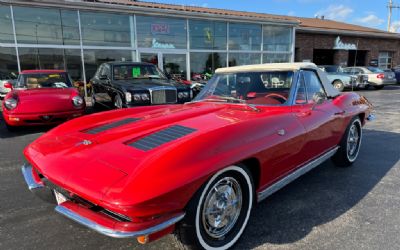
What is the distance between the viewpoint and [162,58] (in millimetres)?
14719

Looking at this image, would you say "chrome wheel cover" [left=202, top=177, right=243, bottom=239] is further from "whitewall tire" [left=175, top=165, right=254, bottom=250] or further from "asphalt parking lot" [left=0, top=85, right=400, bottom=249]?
"asphalt parking lot" [left=0, top=85, right=400, bottom=249]

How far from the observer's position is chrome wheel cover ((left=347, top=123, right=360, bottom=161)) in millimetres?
4254

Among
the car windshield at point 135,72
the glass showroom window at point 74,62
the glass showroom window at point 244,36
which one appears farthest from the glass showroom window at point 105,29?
the glass showroom window at point 244,36

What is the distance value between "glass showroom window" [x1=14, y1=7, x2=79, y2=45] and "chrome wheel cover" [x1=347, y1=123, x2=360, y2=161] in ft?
38.0

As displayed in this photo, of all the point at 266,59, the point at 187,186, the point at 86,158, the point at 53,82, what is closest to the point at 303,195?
the point at 187,186

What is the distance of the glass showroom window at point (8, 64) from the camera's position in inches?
448

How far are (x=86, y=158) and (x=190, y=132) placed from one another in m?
0.80

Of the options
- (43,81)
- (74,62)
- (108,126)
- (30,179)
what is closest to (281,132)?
(108,126)

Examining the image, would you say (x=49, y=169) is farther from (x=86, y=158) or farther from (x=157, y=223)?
(x=157, y=223)

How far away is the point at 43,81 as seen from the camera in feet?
24.3

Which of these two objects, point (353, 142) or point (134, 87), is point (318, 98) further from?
point (134, 87)

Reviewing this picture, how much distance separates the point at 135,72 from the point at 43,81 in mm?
2317

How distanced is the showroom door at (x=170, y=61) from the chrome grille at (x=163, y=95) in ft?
22.9

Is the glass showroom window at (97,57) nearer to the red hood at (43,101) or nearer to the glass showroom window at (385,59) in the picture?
the red hood at (43,101)
